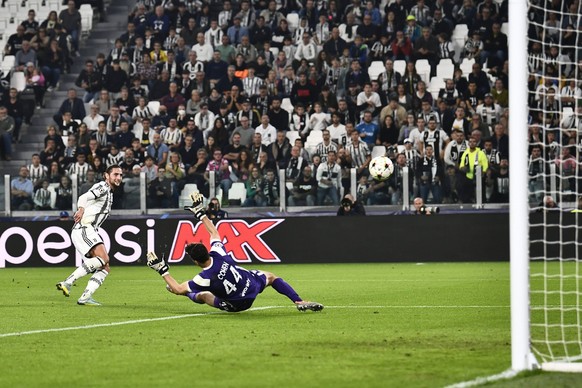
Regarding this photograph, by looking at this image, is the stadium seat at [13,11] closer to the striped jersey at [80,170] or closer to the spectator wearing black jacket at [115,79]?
the spectator wearing black jacket at [115,79]

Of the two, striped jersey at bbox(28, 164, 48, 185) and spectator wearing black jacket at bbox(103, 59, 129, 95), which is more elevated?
spectator wearing black jacket at bbox(103, 59, 129, 95)

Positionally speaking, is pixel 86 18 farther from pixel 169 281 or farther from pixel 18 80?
pixel 169 281

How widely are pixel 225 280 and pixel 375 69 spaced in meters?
17.1

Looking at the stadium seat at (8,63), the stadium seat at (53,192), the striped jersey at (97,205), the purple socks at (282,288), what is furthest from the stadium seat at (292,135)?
the purple socks at (282,288)

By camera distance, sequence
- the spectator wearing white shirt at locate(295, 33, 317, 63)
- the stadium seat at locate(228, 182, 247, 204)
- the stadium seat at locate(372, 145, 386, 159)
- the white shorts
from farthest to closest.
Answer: the spectator wearing white shirt at locate(295, 33, 317, 63) → the stadium seat at locate(372, 145, 386, 159) → the stadium seat at locate(228, 182, 247, 204) → the white shorts

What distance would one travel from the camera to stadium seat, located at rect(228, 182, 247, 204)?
24578mm

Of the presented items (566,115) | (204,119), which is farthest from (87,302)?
(204,119)

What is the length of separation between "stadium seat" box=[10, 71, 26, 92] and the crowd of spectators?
2.16 ft

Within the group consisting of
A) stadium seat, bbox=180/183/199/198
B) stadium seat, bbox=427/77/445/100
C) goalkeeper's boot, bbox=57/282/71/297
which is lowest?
goalkeeper's boot, bbox=57/282/71/297

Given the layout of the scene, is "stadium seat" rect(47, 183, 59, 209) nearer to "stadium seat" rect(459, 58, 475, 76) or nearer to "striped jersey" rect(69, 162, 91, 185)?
"striped jersey" rect(69, 162, 91, 185)

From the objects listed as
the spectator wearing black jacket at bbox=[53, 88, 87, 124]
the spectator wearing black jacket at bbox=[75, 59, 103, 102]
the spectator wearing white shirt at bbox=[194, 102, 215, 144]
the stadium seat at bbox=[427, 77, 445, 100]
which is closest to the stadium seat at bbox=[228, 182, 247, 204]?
the spectator wearing white shirt at bbox=[194, 102, 215, 144]

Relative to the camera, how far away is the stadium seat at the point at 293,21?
30.8m

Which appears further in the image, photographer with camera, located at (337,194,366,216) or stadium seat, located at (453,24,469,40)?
stadium seat, located at (453,24,469,40)

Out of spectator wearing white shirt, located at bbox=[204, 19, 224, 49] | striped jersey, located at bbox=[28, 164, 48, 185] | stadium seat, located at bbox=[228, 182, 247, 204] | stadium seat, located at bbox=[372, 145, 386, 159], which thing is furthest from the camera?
spectator wearing white shirt, located at bbox=[204, 19, 224, 49]
